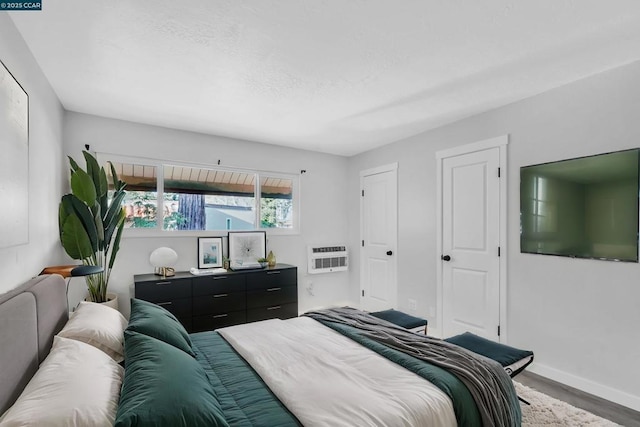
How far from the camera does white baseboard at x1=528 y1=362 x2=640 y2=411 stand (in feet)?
7.45

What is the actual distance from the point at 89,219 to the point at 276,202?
2412 millimetres

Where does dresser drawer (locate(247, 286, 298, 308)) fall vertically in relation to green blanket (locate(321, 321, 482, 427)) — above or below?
below

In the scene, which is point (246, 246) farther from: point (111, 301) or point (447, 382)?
point (447, 382)

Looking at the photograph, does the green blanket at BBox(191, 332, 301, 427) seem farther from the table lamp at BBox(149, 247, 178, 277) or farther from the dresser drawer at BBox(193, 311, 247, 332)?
the table lamp at BBox(149, 247, 178, 277)

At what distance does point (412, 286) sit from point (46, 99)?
13.8 ft

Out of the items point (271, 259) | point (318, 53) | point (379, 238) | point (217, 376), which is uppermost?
point (318, 53)

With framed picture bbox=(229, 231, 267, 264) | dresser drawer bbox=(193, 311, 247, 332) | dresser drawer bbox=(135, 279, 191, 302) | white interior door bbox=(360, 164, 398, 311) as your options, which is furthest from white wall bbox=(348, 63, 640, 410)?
dresser drawer bbox=(135, 279, 191, 302)

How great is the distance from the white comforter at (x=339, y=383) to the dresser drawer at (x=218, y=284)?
1417 mm

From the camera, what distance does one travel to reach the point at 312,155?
494cm

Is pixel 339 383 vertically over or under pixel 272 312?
over

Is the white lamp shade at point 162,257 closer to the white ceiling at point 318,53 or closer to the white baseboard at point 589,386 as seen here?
the white ceiling at point 318,53

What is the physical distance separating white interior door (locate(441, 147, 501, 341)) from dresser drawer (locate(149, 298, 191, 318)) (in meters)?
2.91

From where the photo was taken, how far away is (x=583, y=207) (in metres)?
2.55

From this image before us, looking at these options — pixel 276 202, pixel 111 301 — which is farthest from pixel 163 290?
pixel 276 202
